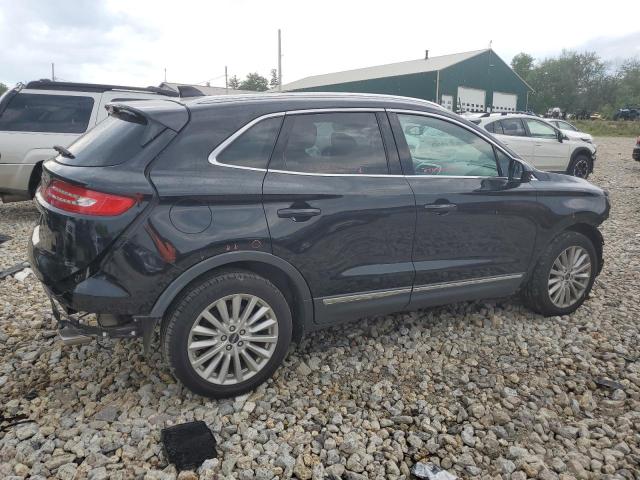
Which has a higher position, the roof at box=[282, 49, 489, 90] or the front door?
the roof at box=[282, 49, 489, 90]

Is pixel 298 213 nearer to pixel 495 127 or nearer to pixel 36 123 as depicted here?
pixel 36 123

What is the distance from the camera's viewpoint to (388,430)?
275 centimetres

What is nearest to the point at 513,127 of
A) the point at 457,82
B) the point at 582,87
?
the point at 457,82

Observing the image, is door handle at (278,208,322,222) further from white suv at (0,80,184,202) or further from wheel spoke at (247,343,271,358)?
white suv at (0,80,184,202)

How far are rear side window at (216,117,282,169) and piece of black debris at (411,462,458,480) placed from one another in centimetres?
184

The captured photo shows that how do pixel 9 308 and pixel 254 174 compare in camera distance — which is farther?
pixel 9 308

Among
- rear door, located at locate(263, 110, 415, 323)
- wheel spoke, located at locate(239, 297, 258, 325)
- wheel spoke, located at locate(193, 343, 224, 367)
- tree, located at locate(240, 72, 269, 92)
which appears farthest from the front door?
tree, located at locate(240, 72, 269, 92)

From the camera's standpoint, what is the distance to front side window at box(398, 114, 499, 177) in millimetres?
3438

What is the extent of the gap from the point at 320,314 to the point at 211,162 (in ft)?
3.87

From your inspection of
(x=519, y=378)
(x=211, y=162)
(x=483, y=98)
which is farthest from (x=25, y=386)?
(x=483, y=98)

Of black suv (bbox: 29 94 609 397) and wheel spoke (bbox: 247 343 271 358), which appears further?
wheel spoke (bbox: 247 343 271 358)

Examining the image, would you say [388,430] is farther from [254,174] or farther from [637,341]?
[637,341]

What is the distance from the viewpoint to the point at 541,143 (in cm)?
1135

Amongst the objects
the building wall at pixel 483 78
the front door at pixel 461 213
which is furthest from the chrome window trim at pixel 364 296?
the building wall at pixel 483 78
